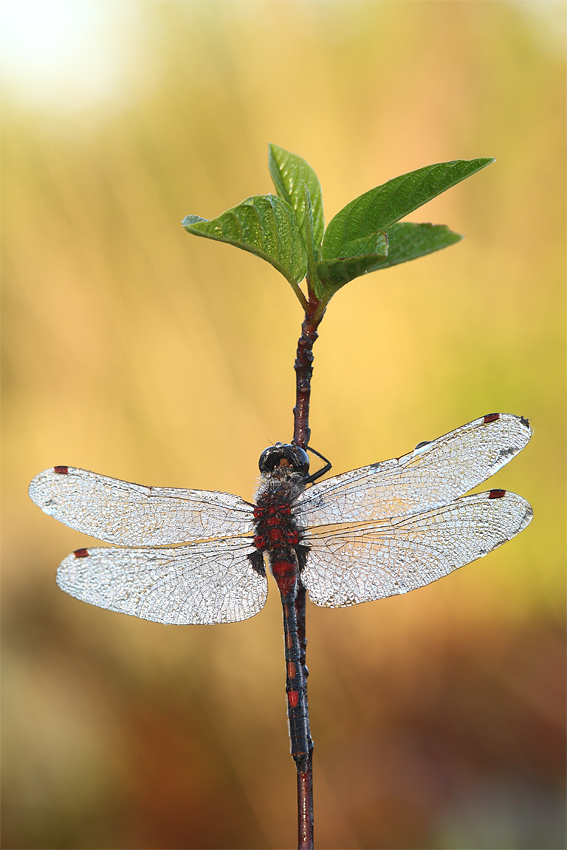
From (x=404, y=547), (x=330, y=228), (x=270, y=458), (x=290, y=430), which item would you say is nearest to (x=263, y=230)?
(x=330, y=228)

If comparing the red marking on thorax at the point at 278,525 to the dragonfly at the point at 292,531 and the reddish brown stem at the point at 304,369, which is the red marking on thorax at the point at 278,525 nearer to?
the dragonfly at the point at 292,531

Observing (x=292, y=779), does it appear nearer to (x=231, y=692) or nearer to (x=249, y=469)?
(x=231, y=692)

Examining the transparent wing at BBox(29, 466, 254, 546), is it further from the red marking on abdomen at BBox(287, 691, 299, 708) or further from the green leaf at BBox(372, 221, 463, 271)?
the green leaf at BBox(372, 221, 463, 271)

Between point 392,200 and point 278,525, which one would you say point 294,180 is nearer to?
point 392,200

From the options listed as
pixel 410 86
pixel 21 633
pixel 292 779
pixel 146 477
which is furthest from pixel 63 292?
pixel 292 779

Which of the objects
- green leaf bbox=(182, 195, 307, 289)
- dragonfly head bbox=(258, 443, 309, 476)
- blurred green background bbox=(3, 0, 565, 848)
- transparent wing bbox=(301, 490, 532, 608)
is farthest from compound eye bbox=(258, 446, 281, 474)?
blurred green background bbox=(3, 0, 565, 848)

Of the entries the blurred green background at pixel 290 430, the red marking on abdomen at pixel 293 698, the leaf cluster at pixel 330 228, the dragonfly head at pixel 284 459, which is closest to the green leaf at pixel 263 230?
the leaf cluster at pixel 330 228
